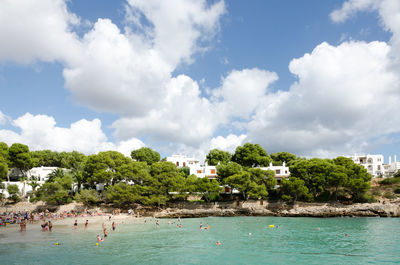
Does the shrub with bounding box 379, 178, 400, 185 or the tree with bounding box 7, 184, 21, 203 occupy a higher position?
the shrub with bounding box 379, 178, 400, 185

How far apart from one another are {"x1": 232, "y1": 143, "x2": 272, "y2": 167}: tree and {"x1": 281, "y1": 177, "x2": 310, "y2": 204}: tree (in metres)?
28.1

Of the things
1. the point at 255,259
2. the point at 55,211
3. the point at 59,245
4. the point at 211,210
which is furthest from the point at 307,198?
the point at 55,211

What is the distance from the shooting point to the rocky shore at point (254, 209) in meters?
55.2

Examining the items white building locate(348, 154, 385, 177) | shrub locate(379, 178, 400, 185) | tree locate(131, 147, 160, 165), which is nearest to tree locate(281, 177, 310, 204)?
shrub locate(379, 178, 400, 185)

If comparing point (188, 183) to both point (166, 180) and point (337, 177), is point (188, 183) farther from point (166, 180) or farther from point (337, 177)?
point (337, 177)

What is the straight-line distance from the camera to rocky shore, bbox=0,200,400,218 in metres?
55.2

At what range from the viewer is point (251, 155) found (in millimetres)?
90125

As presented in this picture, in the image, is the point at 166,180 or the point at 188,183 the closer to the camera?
the point at 166,180

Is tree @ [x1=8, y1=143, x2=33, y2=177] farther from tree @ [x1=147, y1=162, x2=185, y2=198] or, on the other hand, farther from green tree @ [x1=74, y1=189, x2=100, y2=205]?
tree @ [x1=147, y1=162, x2=185, y2=198]

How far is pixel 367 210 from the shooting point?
2181 inches

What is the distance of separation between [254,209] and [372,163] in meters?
62.6

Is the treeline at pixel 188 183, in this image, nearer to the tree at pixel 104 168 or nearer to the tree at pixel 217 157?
the tree at pixel 104 168

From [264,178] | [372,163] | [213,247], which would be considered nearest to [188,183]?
[264,178]

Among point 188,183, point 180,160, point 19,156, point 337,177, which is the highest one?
point 180,160
